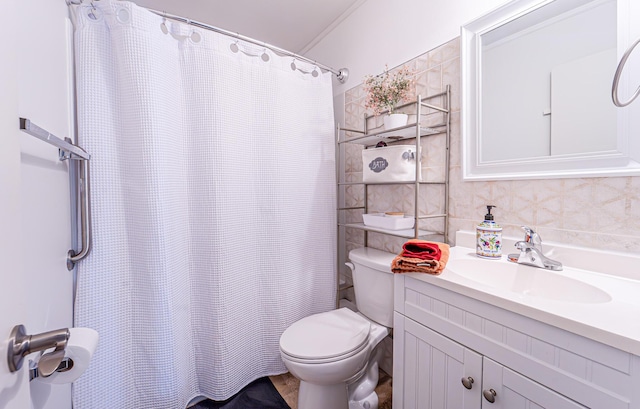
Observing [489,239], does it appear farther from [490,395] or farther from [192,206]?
[192,206]

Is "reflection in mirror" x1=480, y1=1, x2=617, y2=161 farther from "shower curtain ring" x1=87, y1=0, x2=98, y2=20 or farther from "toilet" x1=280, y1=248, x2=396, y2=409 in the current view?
"shower curtain ring" x1=87, y1=0, x2=98, y2=20

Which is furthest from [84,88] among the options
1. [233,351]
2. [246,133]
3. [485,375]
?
[485,375]

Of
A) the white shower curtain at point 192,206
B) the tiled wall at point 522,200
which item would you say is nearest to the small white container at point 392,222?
the tiled wall at point 522,200

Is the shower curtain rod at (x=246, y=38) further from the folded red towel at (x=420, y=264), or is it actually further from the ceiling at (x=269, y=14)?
the folded red towel at (x=420, y=264)

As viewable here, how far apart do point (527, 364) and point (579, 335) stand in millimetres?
153

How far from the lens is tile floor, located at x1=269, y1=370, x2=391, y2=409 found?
4.62 feet

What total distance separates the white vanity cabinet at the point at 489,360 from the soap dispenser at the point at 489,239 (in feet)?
1.09

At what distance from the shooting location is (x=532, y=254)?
3.09 feet

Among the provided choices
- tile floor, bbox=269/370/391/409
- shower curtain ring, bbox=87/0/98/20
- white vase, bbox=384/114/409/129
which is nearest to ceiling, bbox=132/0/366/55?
shower curtain ring, bbox=87/0/98/20

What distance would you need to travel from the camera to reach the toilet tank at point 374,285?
1.31m

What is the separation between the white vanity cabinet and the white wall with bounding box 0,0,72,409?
0.98 meters

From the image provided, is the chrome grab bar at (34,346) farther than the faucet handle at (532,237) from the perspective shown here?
No

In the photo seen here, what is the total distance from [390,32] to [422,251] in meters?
1.35

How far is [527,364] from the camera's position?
26.3 inches
